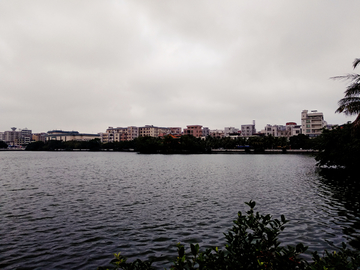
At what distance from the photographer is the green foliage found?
30959mm

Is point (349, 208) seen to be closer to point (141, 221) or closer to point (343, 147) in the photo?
point (141, 221)

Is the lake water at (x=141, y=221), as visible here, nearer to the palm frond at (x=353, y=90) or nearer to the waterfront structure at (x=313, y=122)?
the palm frond at (x=353, y=90)

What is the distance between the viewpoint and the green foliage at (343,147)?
31.0 metres

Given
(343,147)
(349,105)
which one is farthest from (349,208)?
(343,147)

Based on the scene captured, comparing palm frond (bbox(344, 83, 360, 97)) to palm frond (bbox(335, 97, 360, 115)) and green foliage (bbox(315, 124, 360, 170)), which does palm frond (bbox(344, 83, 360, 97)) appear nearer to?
palm frond (bbox(335, 97, 360, 115))

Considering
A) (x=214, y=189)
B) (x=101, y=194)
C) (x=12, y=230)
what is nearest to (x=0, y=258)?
(x=12, y=230)

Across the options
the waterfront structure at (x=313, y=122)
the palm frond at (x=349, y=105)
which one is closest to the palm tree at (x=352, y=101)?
the palm frond at (x=349, y=105)

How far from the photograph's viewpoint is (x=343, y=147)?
122 feet

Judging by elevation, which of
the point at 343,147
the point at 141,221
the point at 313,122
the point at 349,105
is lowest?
the point at 141,221

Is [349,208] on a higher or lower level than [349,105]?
lower

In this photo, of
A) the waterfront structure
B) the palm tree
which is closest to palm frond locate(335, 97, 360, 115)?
the palm tree

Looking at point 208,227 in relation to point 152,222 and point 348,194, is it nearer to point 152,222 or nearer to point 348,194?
point 152,222

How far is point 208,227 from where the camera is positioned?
15.8 m

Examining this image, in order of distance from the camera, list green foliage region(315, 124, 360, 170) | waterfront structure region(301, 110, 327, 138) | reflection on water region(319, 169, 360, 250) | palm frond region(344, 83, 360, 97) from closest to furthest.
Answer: reflection on water region(319, 169, 360, 250) < palm frond region(344, 83, 360, 97) < green foliage region(315, 124, 360, 170) < waterfront structure region(301, 110, 327, 138)
